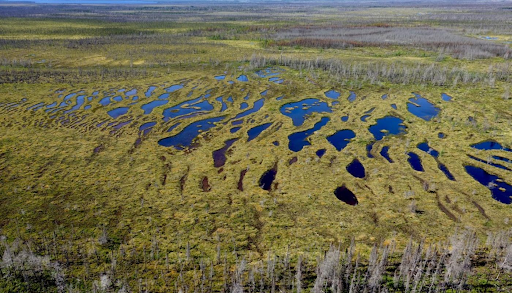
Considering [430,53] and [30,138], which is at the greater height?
[430,53]

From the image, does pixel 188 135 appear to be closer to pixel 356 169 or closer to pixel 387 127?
pixel 356 169

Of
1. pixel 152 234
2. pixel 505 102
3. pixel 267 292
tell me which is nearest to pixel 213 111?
pixel 152 234

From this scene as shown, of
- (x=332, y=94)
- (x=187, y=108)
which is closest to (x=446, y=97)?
(x=332, y=94)

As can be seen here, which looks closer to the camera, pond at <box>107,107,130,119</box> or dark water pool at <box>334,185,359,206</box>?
dark water pool at <box>334,185,359,206</box>

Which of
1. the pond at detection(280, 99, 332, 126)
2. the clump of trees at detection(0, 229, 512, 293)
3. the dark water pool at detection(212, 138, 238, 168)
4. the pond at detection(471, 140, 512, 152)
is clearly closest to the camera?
the clump of trees at detection(0, 229, 512, 293)

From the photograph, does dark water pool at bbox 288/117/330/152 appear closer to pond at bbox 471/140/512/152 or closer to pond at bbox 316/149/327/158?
pond at bbox 316/149/327/158

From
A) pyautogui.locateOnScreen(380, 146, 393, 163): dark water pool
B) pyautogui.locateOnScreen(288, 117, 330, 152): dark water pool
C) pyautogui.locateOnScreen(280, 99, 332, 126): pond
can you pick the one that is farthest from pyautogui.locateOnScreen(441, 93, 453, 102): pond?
pyautogui.locateOnScreen(380, 146, 393, 163): dark water pool

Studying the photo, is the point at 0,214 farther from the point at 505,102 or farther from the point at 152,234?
the point at 505,102
